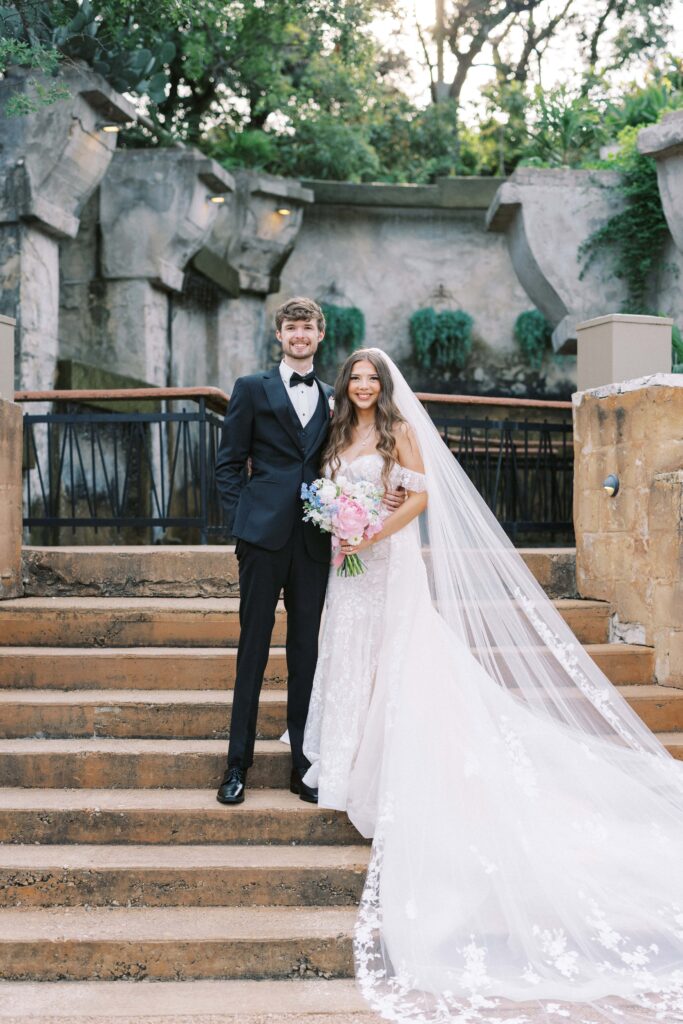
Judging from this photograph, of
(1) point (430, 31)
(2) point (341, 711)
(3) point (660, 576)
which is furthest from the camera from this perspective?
(1) point (430, 31)

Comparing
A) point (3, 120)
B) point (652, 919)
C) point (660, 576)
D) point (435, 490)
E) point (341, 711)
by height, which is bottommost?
point (652, 919)

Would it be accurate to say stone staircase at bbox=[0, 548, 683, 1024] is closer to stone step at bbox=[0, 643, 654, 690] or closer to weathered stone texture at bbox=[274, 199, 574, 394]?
stone step at bbox=[0, 643, 654, 690]

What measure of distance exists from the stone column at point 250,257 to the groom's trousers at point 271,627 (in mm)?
9691

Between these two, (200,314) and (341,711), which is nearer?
(341,711)

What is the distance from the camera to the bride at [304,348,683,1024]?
335 cm

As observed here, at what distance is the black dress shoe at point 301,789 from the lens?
14.2 ft

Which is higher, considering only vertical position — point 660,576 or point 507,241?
point 507,241

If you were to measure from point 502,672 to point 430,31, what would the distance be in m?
17.2

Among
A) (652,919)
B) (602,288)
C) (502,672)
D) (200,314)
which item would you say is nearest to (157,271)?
(200,314)

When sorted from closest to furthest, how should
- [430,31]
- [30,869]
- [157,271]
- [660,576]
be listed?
1. [30,869]
2. [660,576]
3. [157,271]
4. [430,31]

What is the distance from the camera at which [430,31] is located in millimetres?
18859

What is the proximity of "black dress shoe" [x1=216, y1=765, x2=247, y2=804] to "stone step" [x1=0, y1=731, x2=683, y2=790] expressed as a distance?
24 centimetres

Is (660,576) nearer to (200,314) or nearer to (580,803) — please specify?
(580,803)

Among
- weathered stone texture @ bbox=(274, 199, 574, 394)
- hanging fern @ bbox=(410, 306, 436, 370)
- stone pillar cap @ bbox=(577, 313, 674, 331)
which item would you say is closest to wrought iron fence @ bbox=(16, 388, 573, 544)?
stone pillar cap @ bbox=(577, 313, 674, 331)
